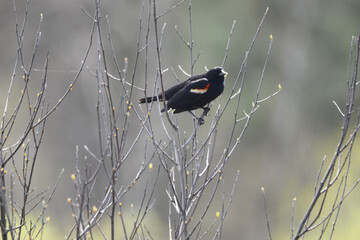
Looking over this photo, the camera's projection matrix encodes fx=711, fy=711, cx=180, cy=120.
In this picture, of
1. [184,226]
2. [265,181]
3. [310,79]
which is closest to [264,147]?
[265,181]

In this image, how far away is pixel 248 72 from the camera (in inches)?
960

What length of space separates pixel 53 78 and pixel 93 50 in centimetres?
214

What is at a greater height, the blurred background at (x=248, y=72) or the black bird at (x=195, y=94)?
the blurred background at (x=248, y=72)

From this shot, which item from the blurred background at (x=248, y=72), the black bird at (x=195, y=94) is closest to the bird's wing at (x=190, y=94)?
the black bird at (x=195, y=94)

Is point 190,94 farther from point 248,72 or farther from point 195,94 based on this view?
point 248,72

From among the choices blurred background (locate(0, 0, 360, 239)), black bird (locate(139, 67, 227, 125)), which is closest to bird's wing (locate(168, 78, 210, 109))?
black bird (locate(139, 67, 227, 125))

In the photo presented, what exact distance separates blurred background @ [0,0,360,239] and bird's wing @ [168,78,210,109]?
15940 mm

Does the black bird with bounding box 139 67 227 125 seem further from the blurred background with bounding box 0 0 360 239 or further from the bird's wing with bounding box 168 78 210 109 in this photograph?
the blurred background with bounding box 0 0 360 239

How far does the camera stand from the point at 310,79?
953 inches

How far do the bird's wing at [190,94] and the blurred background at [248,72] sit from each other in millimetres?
15940

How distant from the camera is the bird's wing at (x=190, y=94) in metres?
6.49

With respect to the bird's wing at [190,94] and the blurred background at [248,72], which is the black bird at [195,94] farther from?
the blurred background at [248,72]

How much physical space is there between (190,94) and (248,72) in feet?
59.3

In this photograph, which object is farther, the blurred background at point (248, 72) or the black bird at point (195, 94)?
the blurred background at point (248, 72)
